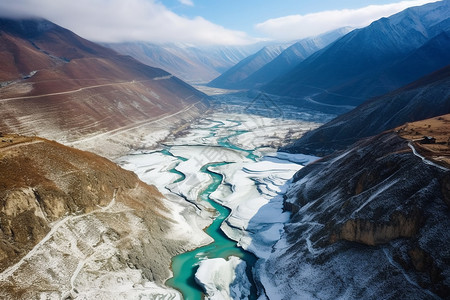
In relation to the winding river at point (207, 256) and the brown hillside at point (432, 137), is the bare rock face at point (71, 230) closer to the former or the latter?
the winding river at point (207, 256)

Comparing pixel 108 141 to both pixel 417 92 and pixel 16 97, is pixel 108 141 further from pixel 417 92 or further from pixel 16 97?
pixel 417 92

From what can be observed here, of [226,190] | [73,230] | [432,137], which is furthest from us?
[226,190]

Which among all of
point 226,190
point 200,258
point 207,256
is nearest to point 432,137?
point 207,256

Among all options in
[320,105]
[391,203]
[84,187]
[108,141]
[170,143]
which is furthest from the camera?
[320,105]

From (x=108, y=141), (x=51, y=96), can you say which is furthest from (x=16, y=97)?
(x=108, y=141)

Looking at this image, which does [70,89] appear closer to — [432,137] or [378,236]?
[432,137]

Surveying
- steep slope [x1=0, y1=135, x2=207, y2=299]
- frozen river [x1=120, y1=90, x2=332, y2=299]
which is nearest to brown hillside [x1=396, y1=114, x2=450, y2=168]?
frozen river [x1=120, y1=90, x2=332, y2=299]

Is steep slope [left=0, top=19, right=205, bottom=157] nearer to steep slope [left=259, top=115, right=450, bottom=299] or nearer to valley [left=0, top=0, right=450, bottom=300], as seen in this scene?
valley [left=0, top=0, right=450, bottom=300]
